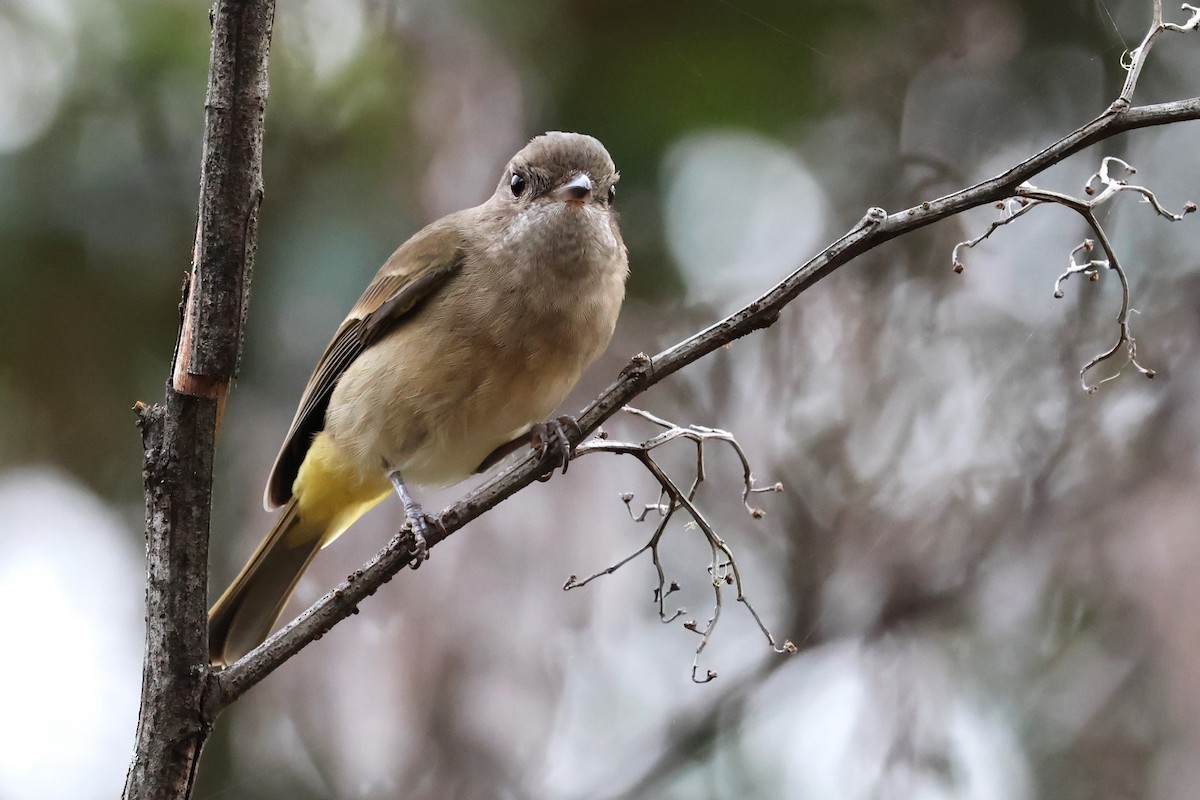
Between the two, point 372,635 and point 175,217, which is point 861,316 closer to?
point 372,635

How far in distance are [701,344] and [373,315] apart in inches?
58.6

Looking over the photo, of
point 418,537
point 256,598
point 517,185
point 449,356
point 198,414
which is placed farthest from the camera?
point 517,185

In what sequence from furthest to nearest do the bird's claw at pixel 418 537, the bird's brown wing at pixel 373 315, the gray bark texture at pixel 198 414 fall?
the bird's brown wing at pixel 373 315 → the bird's claw at pixel 418 537 → the gray bark texture at pixel 198 414

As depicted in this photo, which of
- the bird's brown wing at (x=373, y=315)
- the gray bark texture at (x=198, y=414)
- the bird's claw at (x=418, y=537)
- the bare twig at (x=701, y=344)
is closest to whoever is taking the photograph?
the bare twig at (x=701, y=344)

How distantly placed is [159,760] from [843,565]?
2.22 meters

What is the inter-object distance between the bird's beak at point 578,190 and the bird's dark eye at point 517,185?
17 centimetres

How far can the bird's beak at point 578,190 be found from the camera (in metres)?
2.85

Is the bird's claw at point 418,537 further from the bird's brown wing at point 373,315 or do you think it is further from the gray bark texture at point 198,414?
the bird's brown wing at point 373,315

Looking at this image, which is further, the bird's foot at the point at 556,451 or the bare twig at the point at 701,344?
the bird's foot at the point at 556,451

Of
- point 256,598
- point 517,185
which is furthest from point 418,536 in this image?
point 517,185

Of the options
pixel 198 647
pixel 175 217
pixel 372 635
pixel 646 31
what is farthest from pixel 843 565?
pixel 175 217

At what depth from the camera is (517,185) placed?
3037 mm

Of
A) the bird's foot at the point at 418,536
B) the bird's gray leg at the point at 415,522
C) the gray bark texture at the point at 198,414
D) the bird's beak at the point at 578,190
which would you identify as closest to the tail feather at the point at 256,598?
the bird's gray leg at the point at 415,522

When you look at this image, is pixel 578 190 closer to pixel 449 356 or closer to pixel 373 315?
pixel 449 356
